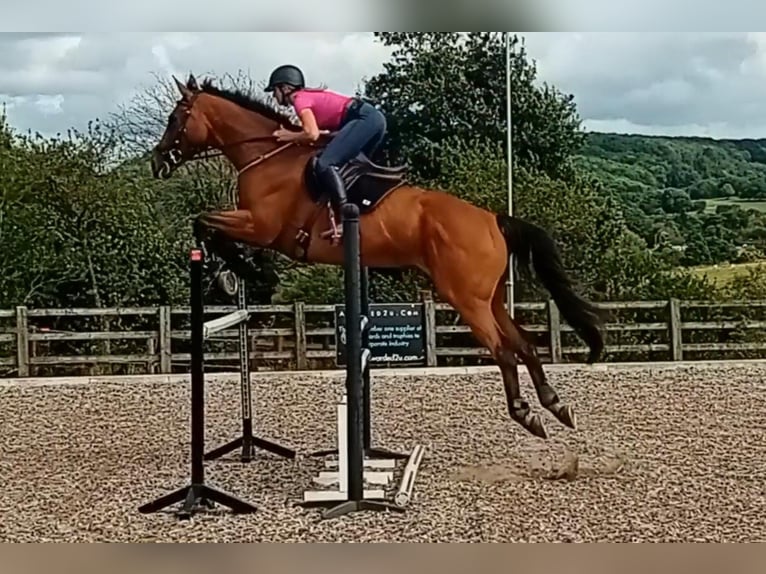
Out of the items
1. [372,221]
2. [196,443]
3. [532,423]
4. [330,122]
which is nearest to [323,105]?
[330,122]

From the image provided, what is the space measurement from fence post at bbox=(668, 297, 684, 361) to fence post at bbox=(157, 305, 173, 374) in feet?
5.82

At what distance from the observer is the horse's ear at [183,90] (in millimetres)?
4012

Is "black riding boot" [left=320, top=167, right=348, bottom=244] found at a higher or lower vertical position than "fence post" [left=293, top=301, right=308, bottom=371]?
higher

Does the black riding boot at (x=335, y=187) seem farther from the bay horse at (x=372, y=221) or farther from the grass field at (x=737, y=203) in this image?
the grass field at (x=737, y=203)

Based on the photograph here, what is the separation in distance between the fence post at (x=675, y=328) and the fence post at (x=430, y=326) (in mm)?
836

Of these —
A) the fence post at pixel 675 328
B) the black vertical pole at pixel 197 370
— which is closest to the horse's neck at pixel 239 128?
the black vertical pole at pixel 197 370

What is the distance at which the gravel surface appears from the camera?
154 inches

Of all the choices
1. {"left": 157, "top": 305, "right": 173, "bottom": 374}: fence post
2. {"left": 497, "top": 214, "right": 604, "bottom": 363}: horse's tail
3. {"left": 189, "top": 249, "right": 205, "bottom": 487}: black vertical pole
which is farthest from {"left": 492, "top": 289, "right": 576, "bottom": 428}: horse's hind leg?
{"left": 157, "top": 305, "right": 173, "bottom": 374}: fence post

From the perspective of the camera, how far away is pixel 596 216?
13.4ft

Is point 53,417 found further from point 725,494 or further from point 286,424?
point 725,494

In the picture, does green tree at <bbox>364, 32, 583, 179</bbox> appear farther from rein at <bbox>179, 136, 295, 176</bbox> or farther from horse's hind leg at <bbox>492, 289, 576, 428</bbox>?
horse's hind leg at <bbox>492, 289, 576, 428</bbox>

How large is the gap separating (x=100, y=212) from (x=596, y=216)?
176 cm
